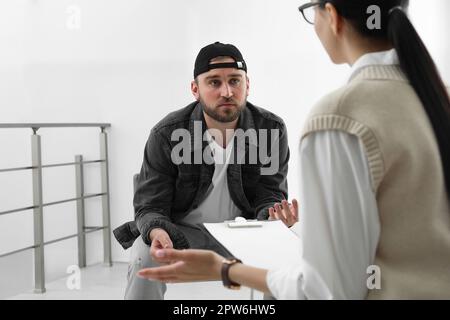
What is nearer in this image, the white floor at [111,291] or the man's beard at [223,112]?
the man's beard at [223,112]

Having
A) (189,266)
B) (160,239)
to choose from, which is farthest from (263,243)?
(160,239)

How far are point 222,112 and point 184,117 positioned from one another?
163 millimetres

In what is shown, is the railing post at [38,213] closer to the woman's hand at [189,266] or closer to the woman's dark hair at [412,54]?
the woman's hand at [189,266]

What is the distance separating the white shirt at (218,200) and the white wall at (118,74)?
154 centimetres

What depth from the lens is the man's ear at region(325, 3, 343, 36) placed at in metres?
1.00

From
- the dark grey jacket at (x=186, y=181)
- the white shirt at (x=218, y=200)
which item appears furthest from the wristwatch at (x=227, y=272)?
the white shirt at (x=218, y=200)

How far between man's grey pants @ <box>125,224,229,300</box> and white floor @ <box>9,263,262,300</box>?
47.2 inches

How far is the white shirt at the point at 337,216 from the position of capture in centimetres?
88

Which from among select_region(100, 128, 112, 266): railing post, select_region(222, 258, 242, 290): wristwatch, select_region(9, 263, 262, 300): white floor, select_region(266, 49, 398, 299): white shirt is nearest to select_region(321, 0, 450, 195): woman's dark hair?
select_region(266, 49, 398, 299): white shirt

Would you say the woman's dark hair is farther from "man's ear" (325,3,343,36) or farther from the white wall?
the white wall

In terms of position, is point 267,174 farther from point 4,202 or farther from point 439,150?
point 4,202

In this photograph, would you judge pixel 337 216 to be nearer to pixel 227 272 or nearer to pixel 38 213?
pixel 227 272

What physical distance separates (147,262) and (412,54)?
1.46 m

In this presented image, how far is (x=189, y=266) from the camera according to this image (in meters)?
1.05
